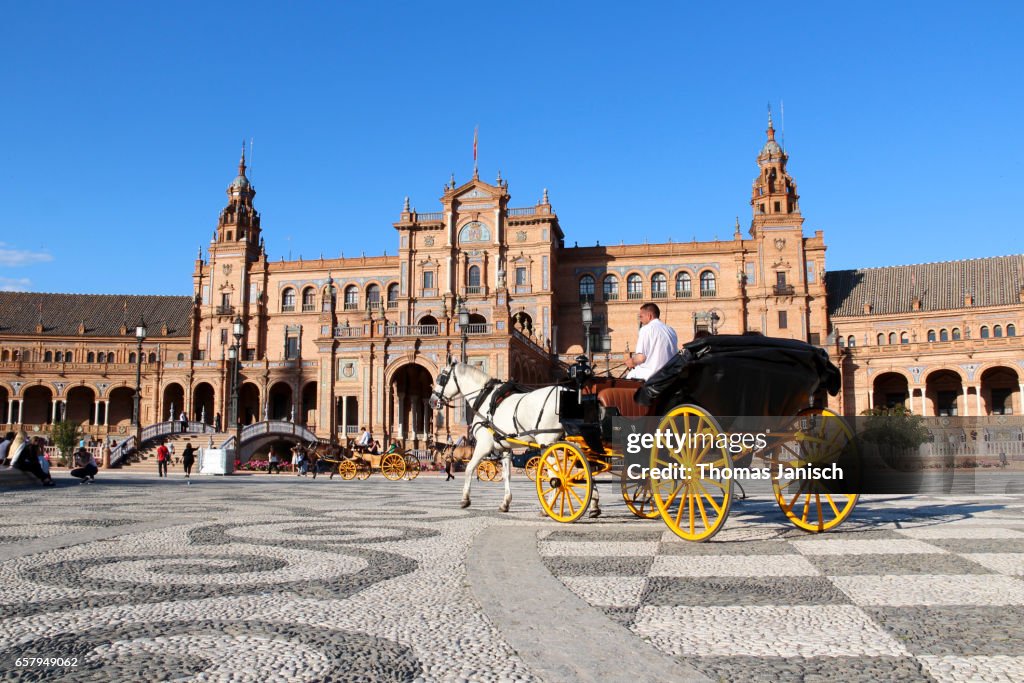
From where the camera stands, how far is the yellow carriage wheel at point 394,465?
87.0ft

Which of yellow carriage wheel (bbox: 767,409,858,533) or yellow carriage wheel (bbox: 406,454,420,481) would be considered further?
yellow carriage wheel (bbox: 406,454,420,481)

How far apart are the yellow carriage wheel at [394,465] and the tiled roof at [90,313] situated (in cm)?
5199

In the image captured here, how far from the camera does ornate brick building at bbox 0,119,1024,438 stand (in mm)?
56438

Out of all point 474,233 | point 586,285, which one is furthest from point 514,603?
point 586,285

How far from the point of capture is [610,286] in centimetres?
6225

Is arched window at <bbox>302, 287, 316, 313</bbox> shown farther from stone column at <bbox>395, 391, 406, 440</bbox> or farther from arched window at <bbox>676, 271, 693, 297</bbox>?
arched window at <bbox>676, 271, 693, 297</bbox>

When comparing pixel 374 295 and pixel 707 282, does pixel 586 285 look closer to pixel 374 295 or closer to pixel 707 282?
pixel 707 282

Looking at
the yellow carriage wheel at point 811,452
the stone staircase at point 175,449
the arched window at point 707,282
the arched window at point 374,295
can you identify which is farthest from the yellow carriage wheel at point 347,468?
the arched window at point 707,282

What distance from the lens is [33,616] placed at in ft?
14.5

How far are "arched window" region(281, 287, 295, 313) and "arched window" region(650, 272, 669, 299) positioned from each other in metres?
28.6

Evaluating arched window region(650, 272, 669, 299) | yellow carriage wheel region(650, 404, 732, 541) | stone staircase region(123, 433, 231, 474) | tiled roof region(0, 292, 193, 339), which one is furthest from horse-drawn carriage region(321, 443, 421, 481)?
tiled roof region(0, 292, 193, 339)

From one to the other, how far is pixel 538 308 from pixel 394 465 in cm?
3128

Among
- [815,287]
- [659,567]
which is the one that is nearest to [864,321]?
[815,287]

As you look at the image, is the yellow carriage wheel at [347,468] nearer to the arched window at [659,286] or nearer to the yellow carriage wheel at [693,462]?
the yellow carriage wheel at [693,462]
